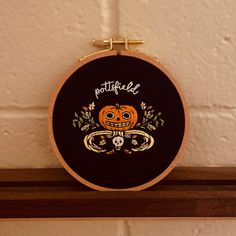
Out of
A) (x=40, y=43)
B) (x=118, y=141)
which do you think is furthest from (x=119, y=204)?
(x=40, y=43)

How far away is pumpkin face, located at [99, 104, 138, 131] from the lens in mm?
648

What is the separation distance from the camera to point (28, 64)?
2.27 feet

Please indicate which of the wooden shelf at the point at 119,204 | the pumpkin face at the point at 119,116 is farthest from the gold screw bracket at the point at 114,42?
the wooden shelf at the point at 119,204

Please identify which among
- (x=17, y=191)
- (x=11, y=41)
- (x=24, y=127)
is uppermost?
(x=11, y=41)

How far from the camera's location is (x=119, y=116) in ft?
2.13

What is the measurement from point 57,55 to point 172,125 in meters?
0.26

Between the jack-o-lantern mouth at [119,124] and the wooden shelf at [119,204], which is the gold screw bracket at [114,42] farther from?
the wooden shelf at [119,204]

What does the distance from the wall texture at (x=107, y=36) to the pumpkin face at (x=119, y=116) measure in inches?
4.8

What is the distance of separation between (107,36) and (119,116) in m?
0.16

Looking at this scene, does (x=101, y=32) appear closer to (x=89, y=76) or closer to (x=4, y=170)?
(x=89, y=76)

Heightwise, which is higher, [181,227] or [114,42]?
[114,42]

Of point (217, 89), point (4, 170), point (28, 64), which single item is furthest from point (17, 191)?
point (217, 89)

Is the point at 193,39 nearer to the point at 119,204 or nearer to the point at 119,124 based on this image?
the point at 119,124

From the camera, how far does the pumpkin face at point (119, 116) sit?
25.5 inches
